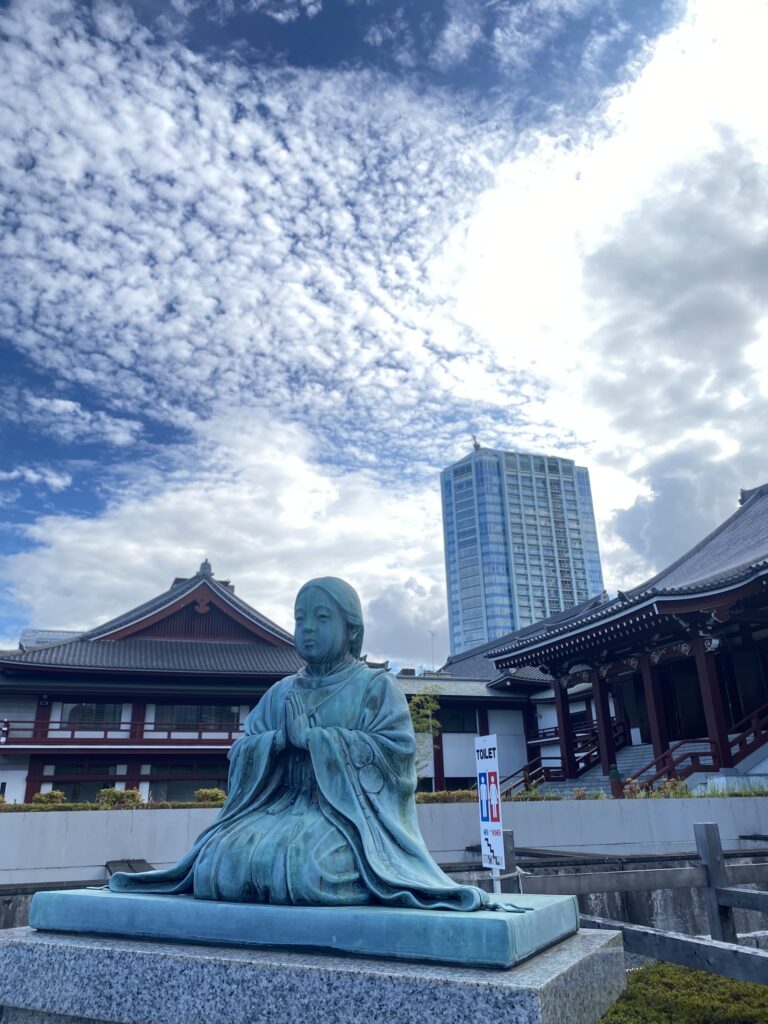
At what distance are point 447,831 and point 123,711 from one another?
54.0ft

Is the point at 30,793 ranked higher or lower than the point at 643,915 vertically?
higher

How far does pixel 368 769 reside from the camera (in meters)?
4.54

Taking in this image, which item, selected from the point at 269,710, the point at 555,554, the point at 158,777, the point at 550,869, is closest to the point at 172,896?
the point at 269,710

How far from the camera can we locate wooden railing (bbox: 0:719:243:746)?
24719mm

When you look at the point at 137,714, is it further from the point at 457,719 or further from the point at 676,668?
the point at 676,668

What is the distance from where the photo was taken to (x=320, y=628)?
508cm

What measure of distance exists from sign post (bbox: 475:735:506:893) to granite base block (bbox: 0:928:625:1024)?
195 inches

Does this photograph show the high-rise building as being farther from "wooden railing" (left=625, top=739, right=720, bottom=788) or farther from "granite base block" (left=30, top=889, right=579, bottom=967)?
"granite base block" (left=30, top=889, right=579, bottom=967)

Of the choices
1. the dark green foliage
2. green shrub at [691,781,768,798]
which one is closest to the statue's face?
green shrub at [691,781,768,798]

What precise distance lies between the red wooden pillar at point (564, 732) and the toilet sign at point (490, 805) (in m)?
14.7

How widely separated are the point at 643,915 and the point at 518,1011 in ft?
28.0

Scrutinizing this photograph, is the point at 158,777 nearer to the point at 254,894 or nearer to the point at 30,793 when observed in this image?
the point at 30,793

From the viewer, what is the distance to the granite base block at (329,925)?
3398 millimetres

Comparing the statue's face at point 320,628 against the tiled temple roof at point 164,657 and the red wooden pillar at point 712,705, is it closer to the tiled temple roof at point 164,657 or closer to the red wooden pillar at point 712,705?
the red wooden pillar at point 712,705
